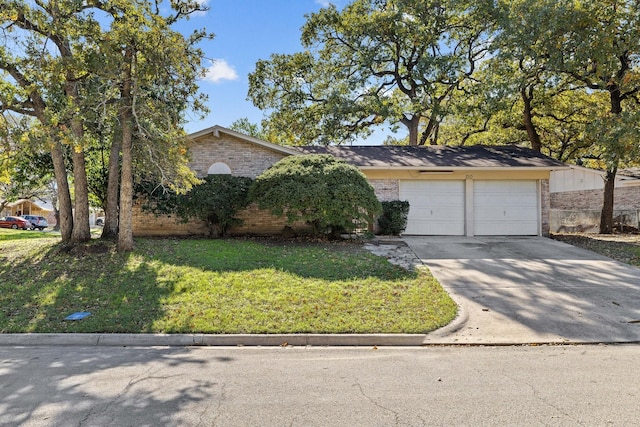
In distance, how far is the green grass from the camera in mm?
6504

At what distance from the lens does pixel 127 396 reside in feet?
12.8

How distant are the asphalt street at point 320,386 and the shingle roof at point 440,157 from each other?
10.3 meters

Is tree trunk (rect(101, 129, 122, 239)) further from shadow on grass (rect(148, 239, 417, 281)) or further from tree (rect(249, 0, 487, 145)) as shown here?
tree (rect(249, 0, 487, 145))

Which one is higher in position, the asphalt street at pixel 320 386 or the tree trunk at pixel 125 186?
the tree trunk at pixel 125 186

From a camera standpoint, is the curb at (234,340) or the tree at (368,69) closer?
the curb at (234,340)

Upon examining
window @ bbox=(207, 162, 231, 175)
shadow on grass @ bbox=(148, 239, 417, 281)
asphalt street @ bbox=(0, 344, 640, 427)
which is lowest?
asphalt street @ bbox=(0, 344, 640, 427)

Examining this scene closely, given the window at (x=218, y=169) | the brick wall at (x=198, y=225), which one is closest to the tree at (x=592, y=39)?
the brick wall at (x=198, y=225)

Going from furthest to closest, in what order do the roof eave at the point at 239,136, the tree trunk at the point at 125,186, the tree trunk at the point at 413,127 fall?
the tree trunk at the point at 413,127 < the roof eave at the point at 239,136 < the tree trunk at the point at 125,186

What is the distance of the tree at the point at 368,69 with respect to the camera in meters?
20.0

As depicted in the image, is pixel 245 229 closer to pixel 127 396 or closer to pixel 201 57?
pixel 201 57

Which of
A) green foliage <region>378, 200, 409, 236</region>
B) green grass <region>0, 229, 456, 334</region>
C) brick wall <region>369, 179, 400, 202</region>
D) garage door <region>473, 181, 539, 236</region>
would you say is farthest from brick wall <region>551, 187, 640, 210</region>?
green grass <region>0, 229, 456, 334</region>

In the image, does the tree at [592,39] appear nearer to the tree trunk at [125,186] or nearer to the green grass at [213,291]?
the green grass at [213,291]

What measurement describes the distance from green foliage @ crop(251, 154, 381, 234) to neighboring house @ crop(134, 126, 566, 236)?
9.13 feet

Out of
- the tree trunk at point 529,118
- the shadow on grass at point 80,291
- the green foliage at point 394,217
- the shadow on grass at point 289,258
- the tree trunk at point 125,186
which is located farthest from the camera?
the tree trunk at point 529,118
